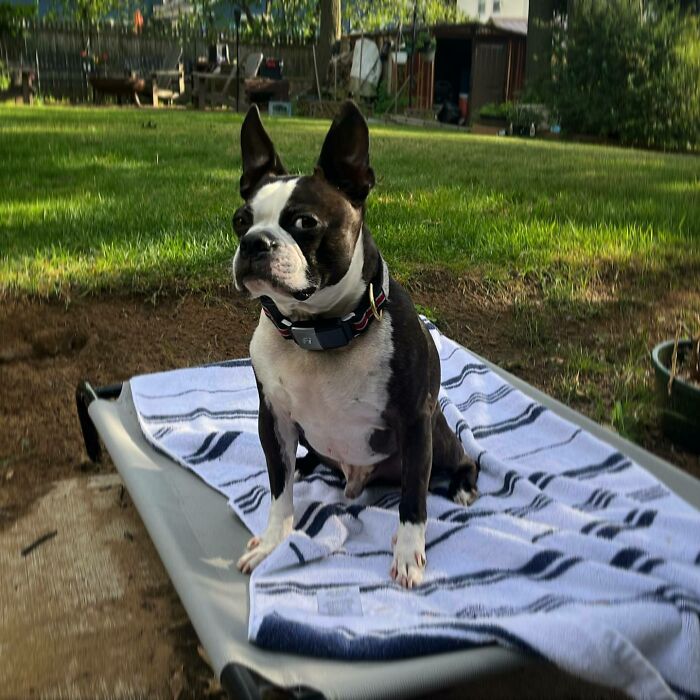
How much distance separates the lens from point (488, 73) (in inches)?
769

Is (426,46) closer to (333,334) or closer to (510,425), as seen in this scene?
(510,425)

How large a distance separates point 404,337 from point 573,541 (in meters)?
0.70

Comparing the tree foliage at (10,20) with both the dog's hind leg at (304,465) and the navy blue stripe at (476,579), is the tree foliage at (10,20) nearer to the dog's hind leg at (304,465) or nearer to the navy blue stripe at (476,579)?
the dog's hind leg at (304,465)

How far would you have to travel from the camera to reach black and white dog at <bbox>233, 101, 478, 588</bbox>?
1.93 metres

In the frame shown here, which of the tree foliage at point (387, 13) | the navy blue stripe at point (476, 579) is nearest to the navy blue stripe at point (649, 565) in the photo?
the navy blue stripe at point (476, 579)

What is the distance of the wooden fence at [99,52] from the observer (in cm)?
1927

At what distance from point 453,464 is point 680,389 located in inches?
37.8

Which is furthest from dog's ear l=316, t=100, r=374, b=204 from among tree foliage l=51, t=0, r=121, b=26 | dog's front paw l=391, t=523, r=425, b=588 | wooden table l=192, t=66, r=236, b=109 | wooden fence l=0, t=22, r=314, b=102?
tree foliage l=51, t=0, r=121, b=26

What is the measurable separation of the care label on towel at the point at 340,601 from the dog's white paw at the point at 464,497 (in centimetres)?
60

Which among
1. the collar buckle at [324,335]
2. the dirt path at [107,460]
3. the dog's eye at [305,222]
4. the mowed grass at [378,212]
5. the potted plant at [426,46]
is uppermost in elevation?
the potted plant at [426,46]

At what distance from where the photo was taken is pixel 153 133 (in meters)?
9.87

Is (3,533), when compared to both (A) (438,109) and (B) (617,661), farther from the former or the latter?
(A) (438,109)

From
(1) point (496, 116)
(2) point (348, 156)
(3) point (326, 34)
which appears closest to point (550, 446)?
(2) point (348, 156)

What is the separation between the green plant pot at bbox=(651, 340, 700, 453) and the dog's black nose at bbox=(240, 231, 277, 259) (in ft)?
5.47
